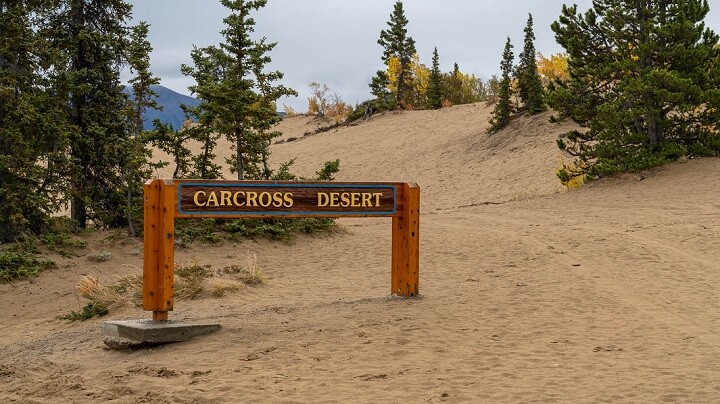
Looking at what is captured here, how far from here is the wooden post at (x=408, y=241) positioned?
11148 millimetres

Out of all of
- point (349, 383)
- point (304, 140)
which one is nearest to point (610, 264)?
point (349, 383)

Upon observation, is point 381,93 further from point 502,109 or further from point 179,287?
point 179,287

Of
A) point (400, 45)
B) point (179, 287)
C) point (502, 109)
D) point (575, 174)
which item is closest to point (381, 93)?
point (400, 45)

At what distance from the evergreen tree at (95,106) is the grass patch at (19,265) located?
9.13ft

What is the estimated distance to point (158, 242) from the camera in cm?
929

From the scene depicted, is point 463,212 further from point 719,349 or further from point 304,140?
point 304,140

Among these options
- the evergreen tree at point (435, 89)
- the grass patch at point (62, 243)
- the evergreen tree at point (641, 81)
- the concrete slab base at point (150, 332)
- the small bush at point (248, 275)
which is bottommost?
the concrete slab base at point (150, 332)

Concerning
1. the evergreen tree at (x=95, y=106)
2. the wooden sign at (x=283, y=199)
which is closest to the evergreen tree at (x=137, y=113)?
the evergreen tree at (x=95, y=106)

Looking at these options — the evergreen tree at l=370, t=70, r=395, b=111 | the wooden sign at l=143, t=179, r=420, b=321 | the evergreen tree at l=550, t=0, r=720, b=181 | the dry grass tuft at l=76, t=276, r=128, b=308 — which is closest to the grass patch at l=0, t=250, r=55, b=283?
the dry grass tuft at l=76, t=276, r=128, b=308

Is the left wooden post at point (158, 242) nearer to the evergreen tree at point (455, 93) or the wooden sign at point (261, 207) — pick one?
the wooden sign at point (261, 207)

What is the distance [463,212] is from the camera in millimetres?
26125

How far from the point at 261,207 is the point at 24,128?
10.2 m

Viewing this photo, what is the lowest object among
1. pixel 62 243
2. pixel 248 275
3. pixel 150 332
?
pixel 150 332

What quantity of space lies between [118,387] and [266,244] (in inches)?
451
